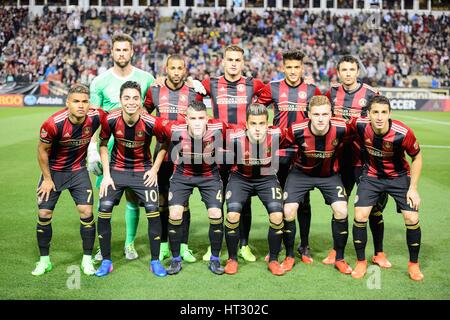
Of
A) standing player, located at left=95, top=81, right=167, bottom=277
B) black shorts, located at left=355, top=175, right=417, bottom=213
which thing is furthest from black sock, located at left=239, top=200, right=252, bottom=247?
black shorts, located at left=355, top=175, right=417, bottom=213

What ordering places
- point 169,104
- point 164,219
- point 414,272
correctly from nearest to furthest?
point 414,272
point 169,104
point 164,219

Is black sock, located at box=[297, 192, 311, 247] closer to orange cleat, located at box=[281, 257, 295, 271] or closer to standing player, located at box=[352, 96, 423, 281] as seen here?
orange cleat, located at box=[281, 257, 295, 271]

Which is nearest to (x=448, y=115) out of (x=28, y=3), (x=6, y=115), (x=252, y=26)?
(x=252, y=26)

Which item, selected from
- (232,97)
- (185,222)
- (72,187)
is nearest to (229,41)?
(232,97)

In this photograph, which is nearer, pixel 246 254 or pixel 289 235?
pixel 289 235

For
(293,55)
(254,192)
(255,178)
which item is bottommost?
A: (254,192)

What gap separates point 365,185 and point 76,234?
3499mm

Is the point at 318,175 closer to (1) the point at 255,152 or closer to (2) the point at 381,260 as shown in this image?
(1) the point at 255,152

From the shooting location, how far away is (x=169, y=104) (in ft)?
18.5

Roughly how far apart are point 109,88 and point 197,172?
1.48 meters

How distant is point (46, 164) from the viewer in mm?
5008

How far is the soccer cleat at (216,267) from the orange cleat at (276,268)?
1.61 ft

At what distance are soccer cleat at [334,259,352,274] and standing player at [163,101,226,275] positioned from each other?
1.18m

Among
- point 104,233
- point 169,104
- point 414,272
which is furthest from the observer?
point 169,104
